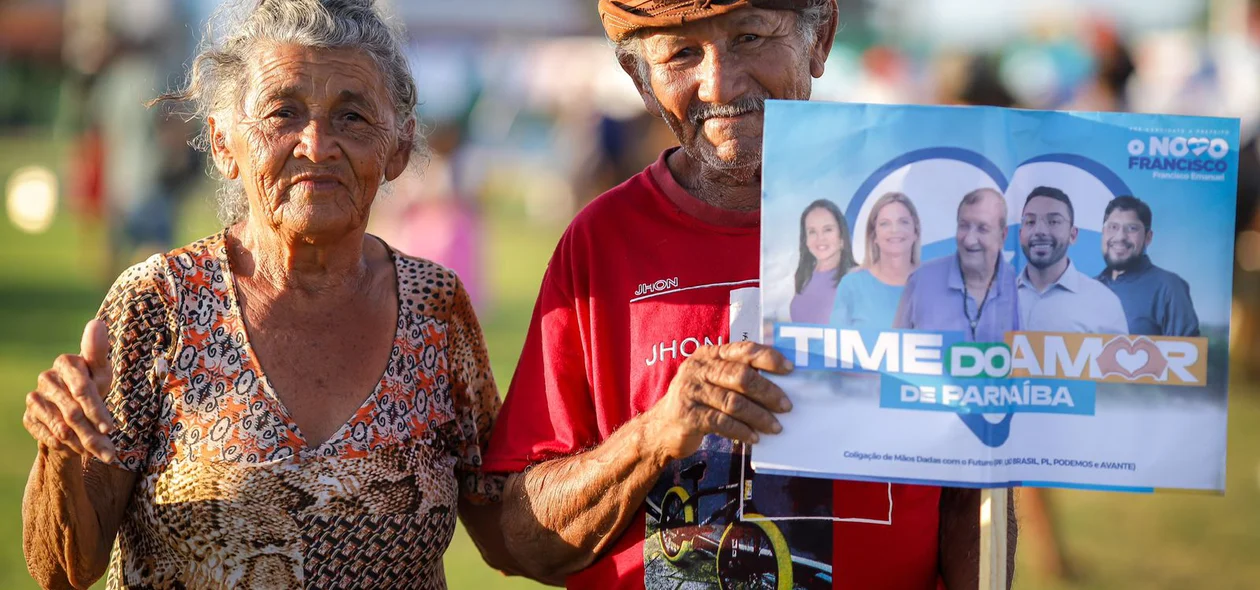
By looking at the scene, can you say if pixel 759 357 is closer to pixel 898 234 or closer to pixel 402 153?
pixel 898 234

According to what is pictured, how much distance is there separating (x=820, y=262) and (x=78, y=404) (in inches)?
59.7

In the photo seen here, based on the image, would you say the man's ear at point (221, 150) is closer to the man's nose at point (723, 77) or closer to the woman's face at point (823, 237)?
the man's nose at point (723, 77)

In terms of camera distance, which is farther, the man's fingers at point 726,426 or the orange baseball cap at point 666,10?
the orange baseball cap at point 666,10

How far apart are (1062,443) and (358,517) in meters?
1.54

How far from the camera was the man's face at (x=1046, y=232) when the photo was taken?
240cm

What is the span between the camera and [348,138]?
2951mm

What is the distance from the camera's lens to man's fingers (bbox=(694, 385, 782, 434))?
2.43 meters

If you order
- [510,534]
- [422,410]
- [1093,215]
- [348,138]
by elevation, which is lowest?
[510,534]

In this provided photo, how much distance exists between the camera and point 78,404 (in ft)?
8.33

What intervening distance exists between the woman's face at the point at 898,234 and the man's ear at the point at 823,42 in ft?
2.02

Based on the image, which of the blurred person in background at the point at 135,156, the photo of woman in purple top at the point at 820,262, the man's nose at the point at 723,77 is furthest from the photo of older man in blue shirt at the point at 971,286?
the blurred person in background at the point at 135,156

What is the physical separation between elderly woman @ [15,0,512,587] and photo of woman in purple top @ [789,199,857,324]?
107cm

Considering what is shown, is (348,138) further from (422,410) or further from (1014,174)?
(1014,174)

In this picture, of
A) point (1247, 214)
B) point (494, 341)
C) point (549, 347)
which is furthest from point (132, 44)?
point (549, 347)
